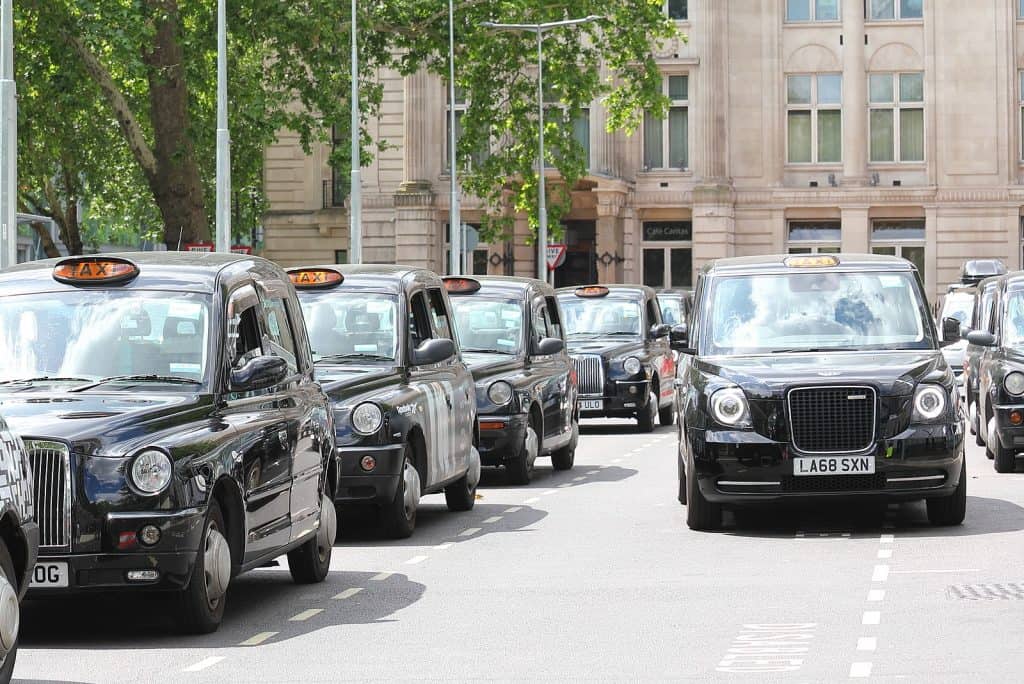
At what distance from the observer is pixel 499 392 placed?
19.4m

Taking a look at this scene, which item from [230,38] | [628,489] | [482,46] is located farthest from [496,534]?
[482,46]

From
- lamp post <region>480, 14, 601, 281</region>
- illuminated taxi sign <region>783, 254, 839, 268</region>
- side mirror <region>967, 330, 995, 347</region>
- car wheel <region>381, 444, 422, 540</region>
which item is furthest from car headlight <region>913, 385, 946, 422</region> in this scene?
lamp post <region>480, 14, 601, 281</region>

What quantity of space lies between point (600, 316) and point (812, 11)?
110ft

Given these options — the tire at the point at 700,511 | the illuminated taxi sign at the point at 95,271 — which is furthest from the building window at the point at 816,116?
the illuminated taxi sign at the point at 95,271

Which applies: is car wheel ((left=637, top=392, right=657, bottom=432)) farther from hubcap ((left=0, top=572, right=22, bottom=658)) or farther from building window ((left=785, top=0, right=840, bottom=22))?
building window ((left=785, top=0, right=840, bottom=22))

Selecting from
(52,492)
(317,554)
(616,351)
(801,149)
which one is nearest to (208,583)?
(52,492)

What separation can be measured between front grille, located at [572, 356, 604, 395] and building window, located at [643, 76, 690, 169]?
109ft

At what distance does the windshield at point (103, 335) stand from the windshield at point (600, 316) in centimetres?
1881

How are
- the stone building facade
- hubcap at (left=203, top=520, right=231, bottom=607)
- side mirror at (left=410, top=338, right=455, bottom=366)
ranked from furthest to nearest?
the stone building facade
side mirror at (left=410, top=338, right=455, bottom=366)
hubcap at (left=203, top=520, right=231, bottom=607)

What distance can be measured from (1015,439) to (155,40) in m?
21.9

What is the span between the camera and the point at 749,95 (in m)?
61.3

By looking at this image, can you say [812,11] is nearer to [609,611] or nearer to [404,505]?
[404,505]

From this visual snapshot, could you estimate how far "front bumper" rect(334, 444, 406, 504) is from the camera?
1437 centimetres

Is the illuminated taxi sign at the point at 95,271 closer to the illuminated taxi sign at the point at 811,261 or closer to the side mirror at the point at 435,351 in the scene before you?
the side mirror at the point at 435,351
